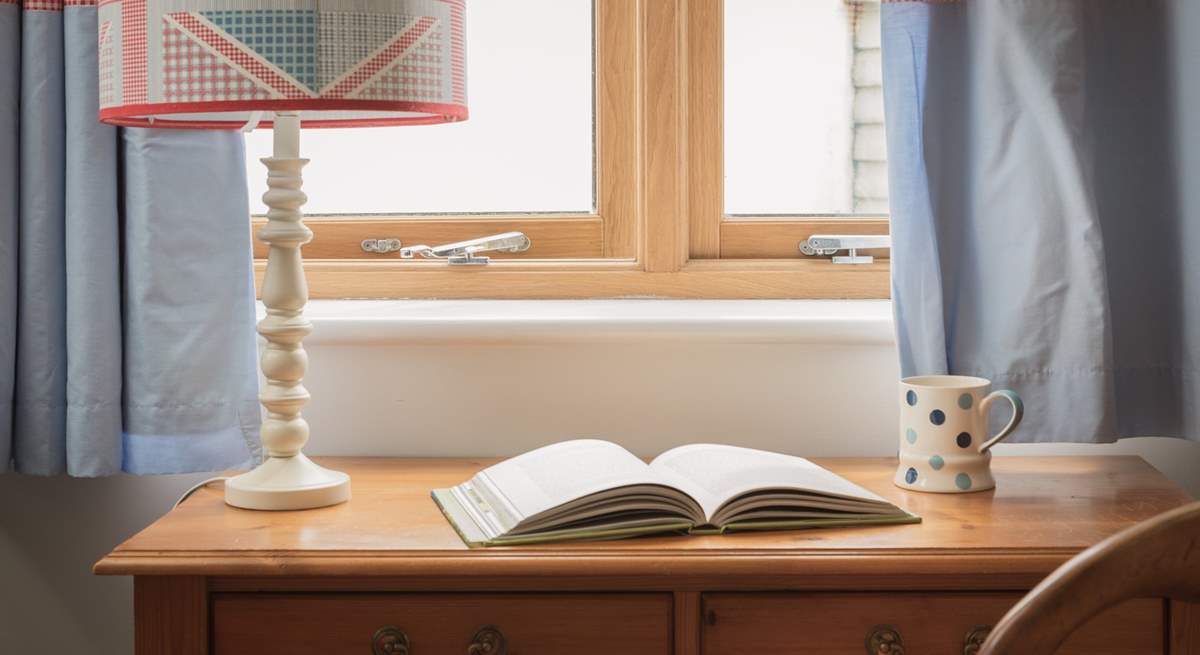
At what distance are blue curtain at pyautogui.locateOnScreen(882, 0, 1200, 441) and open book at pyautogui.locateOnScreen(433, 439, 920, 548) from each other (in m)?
0.30

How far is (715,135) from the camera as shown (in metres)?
1.66

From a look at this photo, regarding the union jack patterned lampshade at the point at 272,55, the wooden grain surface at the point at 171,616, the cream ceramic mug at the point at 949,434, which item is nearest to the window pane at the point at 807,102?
the cream ceramic mug at the point at 949,434

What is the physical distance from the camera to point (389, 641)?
1.10 meters

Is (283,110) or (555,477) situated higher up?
(283,110)

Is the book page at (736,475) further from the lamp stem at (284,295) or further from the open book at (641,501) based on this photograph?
the lamp stem at (284,295)

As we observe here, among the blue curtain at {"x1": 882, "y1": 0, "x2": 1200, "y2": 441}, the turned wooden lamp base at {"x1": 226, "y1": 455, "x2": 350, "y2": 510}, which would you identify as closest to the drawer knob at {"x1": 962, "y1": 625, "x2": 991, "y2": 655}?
the blue curtain at {"x1": 882, "y1": 0, "x2": 1200, "y2": 441}

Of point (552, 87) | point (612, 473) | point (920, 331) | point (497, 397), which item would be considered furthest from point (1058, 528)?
point (552, 87)

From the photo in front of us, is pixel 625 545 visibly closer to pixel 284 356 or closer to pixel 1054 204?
pixel 284 356

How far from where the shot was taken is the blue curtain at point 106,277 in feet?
4.51

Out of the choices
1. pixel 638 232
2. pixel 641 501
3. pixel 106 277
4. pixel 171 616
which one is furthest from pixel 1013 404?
pixel 106 277

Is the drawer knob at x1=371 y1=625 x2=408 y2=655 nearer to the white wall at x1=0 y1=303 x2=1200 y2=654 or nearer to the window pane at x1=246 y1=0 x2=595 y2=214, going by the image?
the white wall at x1=0 y1=303 x2=1200 y2=654

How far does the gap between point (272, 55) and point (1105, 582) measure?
786mm

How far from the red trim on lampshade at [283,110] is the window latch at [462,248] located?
355mm

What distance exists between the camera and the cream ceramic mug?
4.13 feet
